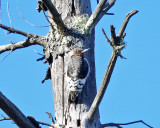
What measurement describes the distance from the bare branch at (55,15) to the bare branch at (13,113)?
43.7 inches

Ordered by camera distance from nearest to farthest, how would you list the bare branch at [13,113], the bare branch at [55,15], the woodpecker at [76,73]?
the bare branch at [13,113] < the bare branch at [55,15] < the woodpecker at [76,73]

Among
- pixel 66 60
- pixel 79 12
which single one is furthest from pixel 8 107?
pixel 79 12

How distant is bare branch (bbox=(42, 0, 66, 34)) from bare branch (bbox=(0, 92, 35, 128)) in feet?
3.65

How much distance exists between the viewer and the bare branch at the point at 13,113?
2840 millimetres

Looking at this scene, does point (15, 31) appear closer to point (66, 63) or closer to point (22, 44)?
point (22, 44)

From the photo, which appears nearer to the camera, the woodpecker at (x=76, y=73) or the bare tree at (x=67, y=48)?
the bare tree at (x=67, y=48)

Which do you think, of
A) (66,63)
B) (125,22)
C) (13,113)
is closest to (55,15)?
(66,63)

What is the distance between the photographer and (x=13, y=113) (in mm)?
2900

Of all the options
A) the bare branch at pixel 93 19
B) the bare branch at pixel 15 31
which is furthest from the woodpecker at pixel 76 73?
the bare branch at pixel 15 31

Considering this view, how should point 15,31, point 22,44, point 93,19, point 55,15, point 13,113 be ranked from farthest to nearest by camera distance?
point 22,44 < point 15,31 < point 93,19 < point 55,15 < point 13,113

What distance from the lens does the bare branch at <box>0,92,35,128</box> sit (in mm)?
2840

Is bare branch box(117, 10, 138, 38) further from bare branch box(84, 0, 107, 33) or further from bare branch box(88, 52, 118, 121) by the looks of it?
bare branch box(84, 0, 107, 33)

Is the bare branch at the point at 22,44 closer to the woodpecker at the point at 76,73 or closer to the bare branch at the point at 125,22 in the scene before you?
the woodpecker at the point at 76,73

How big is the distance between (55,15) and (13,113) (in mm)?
1184
